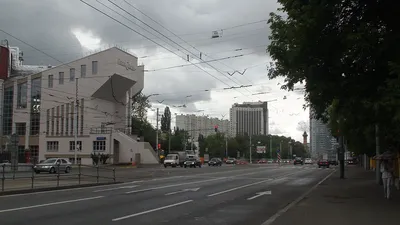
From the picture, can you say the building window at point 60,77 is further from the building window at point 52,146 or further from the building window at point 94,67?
the building window at point 52,146

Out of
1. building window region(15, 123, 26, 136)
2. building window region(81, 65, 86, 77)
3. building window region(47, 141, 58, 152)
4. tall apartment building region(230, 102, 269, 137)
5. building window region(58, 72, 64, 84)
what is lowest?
building window region(47, 141, 58, 152)

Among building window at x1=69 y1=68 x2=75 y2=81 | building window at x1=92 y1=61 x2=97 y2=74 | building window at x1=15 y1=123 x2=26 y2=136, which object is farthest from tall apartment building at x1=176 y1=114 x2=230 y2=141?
building window at x1=15 y1=123 x2=26 y2=136

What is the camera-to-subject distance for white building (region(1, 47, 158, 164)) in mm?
76062

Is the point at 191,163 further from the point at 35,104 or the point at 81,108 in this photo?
the point at 35,104

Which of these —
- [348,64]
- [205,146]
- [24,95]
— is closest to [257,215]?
[348,64]

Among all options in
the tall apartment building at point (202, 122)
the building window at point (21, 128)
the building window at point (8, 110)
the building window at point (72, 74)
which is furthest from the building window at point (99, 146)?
the tall apartment building at point (202, 122)

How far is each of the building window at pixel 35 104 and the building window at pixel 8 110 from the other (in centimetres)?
548

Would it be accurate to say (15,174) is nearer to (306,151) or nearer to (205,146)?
(205,146)

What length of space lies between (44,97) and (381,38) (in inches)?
2948

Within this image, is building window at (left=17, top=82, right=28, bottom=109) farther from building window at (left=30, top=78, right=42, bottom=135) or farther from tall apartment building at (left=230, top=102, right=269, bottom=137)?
tall apartment building at (left=230, top=102, right=269, bottom=137)

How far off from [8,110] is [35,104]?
714 cm

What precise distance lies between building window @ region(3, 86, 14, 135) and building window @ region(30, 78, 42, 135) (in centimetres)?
548

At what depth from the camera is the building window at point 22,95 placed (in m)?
82.9

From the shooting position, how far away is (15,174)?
2552cm
